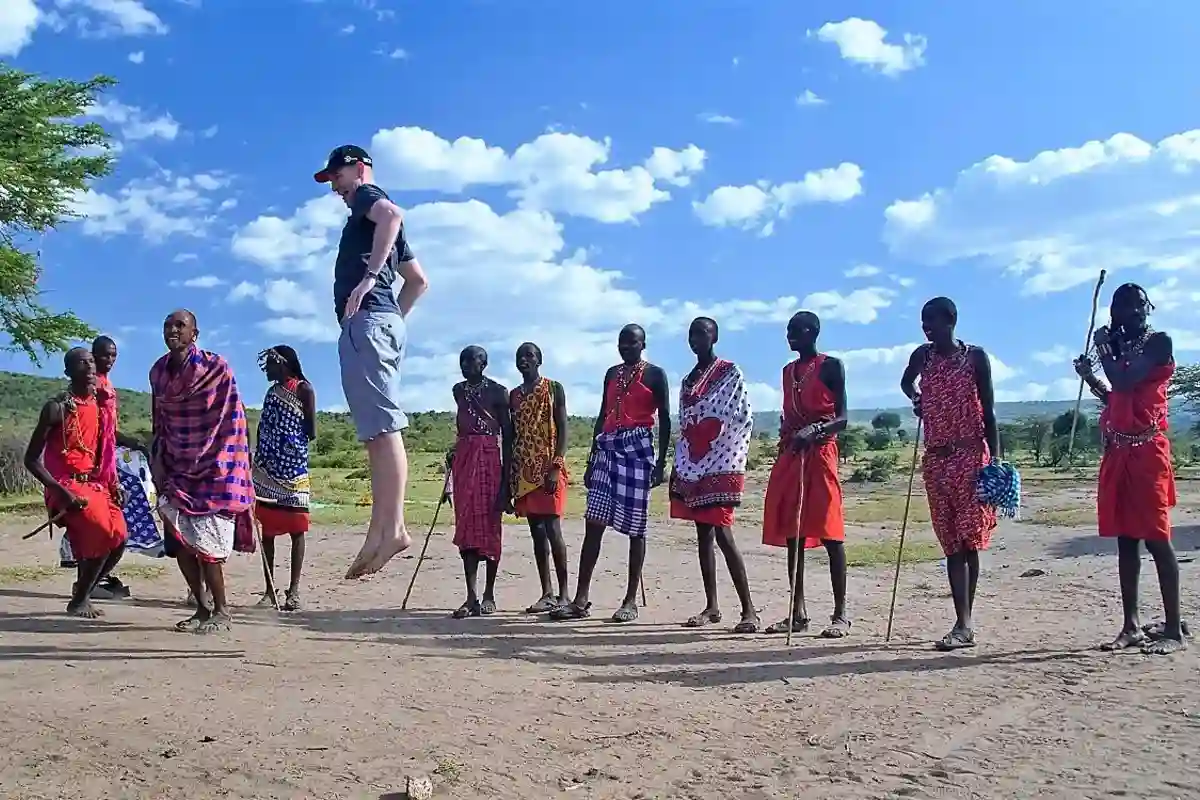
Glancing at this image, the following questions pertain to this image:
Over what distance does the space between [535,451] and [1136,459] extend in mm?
4465

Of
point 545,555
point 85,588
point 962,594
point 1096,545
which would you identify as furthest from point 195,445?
point 1096,545

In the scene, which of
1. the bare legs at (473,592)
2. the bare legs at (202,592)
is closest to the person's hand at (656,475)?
the bare legs at (473,592)

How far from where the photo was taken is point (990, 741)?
16.1 ft

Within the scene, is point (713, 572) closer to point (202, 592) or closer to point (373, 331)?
point (202, 592)

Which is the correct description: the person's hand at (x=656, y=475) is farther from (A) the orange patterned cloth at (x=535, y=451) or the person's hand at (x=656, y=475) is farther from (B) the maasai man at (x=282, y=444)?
(B) the maasai man at (x=282, y=444)

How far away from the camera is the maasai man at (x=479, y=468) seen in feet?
29.5

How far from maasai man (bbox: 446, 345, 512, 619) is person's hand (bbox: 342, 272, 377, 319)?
4151 millimetres

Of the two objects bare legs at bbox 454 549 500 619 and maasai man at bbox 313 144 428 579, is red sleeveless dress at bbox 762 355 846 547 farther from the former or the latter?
maasai man at bbox 313 144 428 579

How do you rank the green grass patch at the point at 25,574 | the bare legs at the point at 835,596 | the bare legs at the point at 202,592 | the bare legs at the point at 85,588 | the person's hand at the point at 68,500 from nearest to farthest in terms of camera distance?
1. the bare legs at the point at 202,592
2. the bare legs at the point at 835,596
3. the person's hand at the point at 68,500
4. the bare legs at the point at 85,588
5. the green grass patch at the point at 25,574

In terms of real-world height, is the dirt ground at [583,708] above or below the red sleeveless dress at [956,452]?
below

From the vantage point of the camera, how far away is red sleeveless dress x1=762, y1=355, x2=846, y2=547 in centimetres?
796

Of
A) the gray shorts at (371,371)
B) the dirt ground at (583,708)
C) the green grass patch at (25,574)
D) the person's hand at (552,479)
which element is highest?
the gray shorts at (371,371)

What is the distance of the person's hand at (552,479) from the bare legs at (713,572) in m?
1.25

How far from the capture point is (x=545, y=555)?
940 centimetres
